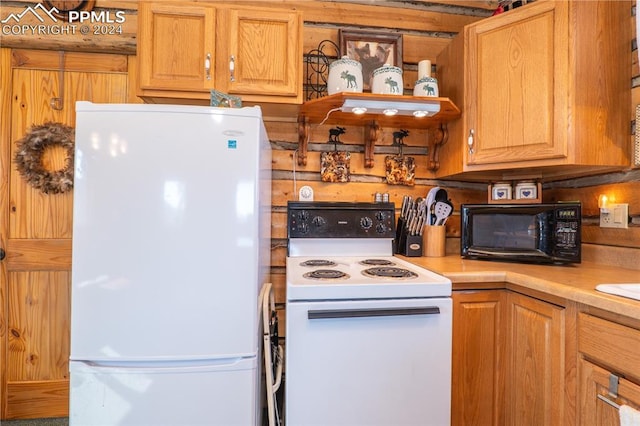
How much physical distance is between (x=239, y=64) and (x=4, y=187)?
5.17 feet

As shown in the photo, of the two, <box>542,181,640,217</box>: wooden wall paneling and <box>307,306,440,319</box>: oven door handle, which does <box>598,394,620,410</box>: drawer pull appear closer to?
<box>307,306,440,319</box>: oven door handle

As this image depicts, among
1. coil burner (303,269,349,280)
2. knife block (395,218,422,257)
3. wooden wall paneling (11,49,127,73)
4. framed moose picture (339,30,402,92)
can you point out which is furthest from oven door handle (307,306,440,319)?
wooden wall paneling (11,49,127,73)

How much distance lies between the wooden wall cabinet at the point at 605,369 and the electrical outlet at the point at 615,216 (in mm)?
734

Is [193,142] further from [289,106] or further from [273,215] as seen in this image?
[273,215]

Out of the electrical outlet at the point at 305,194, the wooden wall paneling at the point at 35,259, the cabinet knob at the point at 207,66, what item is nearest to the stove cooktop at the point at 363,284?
the electrical outlet at the point at 305,194

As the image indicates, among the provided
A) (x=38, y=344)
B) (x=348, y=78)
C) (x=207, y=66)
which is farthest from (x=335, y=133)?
(x=38, y=344)

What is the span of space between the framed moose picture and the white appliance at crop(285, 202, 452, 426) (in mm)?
1326

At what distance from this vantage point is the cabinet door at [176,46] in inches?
60.8

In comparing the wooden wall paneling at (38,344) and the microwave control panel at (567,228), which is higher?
the microwave control panel at (567,228)

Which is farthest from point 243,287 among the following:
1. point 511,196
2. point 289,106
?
point 511,196

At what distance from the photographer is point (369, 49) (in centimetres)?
199

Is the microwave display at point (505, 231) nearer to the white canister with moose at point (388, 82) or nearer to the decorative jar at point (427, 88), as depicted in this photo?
the decorative jar at point (427, 88)

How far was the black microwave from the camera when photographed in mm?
1471

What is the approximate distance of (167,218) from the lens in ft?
3.86
